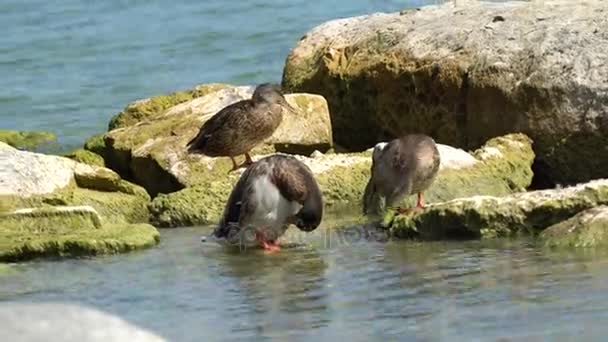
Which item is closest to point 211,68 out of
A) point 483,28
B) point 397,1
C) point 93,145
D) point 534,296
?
point 397,1

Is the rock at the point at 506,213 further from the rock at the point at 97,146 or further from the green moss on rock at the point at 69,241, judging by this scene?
the rock at the point at 97,146

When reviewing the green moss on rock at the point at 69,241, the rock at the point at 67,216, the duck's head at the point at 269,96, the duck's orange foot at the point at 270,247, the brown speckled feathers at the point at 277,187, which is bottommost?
the duck's orange foot at the point at 270,247

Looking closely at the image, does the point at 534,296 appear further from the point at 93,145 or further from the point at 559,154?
the point at 93,145

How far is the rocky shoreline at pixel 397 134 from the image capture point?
8969 mm

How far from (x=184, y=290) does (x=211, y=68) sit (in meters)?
12.1

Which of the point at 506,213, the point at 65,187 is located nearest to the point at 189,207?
the point at 65,187

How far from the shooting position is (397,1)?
71.3ft

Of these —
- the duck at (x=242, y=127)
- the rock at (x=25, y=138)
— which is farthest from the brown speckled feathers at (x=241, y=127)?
the rock at (x=25, y=138)

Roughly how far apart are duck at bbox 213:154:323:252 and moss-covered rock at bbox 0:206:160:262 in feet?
1.96

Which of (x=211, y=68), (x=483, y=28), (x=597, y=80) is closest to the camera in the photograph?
(x=597, y=80)

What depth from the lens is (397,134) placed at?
11.8m

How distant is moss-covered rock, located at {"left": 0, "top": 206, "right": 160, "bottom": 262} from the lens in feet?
29.2

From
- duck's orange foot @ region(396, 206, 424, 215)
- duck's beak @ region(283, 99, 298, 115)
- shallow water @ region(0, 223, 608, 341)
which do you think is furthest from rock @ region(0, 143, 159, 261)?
duck's orange foot @ region(396, 206, 424, 215)

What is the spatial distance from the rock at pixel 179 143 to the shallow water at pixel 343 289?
1862mm
